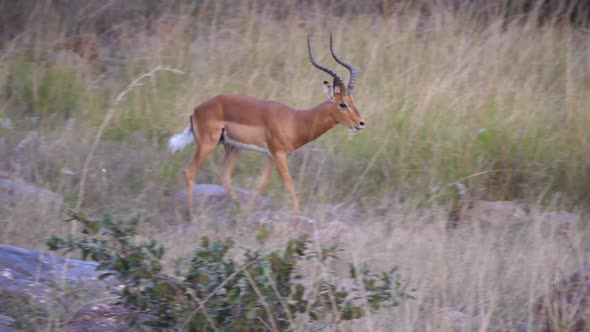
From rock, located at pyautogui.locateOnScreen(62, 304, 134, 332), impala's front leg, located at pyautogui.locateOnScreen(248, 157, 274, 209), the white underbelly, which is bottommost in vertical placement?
rock, located at pyautogui.locateOnScreen(62, 304, 134, 332)

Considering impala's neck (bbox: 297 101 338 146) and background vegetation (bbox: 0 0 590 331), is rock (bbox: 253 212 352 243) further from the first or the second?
impala's neck (bbox: 297 101 338 146)

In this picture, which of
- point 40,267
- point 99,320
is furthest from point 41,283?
point 99,320

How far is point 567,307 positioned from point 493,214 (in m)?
2.87

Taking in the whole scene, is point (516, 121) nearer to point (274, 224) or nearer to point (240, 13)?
point (274, 224)

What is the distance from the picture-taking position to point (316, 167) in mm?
7820

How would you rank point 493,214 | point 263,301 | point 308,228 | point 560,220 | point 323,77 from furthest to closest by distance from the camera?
point 323,77, point 493,214, point 560,220, point 308,228, point 263,301

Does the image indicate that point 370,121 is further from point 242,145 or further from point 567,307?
point 567,307

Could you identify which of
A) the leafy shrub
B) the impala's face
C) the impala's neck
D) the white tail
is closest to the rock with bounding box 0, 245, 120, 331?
the leafy shrub

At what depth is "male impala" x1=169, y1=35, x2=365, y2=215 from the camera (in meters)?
6.76

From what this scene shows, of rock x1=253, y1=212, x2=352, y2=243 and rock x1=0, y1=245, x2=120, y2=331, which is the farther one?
rock x1=253, y1=212, x2=352, y2=243

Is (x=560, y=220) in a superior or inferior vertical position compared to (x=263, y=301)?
superior

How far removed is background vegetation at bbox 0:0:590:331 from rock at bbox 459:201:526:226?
0.49 ft

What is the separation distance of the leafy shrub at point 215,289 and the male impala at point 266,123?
3021 mm

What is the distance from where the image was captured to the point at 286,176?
21.8 feet
